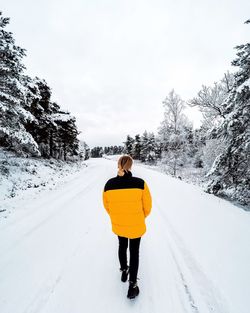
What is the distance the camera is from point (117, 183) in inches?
115

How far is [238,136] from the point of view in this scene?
29.6 feet

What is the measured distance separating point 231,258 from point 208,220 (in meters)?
2.19

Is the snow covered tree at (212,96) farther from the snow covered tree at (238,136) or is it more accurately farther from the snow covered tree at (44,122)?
the snow covered tree at (44,122)

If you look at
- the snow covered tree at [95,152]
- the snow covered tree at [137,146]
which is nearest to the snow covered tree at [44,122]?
the snow covered tree at [137,146]

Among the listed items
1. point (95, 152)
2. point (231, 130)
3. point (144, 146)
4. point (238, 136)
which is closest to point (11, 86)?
point (231, 130)

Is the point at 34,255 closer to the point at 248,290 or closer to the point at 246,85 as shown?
the point at 248,290

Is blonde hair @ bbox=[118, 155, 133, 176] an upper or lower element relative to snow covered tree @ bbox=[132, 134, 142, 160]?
lower

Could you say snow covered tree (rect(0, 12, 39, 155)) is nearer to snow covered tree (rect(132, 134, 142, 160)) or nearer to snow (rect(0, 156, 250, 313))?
snow (rect(0, 156, 250, 313))

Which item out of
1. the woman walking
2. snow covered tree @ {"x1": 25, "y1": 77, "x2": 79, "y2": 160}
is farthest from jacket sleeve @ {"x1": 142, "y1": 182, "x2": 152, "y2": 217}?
snow covered tree @ {"x1": 25, "y1": 77, "x2": 79, "y2": 160}

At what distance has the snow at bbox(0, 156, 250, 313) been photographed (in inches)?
115

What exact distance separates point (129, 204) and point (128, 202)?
0.04 meters

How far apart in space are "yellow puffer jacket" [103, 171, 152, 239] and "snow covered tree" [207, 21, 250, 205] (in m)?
7.22

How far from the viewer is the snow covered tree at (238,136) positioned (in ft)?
28.6

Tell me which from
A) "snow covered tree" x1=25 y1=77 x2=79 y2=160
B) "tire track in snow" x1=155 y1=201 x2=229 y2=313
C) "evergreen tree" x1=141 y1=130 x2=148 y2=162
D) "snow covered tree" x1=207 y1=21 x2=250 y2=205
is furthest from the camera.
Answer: "evergreen tree" x1=141 y1=130 x2=148 y2=162
